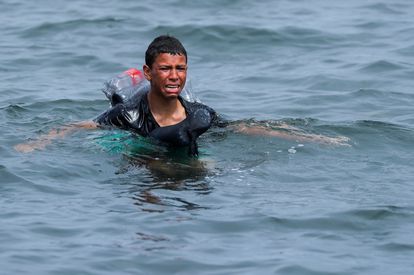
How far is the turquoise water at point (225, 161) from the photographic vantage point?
259 inches

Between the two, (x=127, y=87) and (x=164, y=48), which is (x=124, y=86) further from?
(x=164, y=48)

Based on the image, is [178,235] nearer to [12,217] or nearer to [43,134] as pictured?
[12,217]

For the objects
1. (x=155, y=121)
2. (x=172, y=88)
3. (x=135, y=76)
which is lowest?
(x=155, y=121)

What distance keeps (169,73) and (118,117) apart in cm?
60

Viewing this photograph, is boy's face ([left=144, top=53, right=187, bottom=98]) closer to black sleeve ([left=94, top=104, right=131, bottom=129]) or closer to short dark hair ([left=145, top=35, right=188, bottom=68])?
short dark hair ([left=145, top=35, right=188, bottom=68])

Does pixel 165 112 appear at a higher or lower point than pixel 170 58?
lower

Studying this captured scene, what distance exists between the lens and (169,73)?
8.32m

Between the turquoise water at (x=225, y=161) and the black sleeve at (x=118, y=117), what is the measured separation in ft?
0.32

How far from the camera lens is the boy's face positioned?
8.32 m

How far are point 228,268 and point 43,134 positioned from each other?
128 inches

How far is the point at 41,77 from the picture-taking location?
1210cm

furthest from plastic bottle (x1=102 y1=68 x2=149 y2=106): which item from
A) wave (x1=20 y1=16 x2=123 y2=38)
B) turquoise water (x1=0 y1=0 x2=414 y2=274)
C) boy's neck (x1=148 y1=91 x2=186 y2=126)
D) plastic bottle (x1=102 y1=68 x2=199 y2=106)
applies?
wave (x1=20 y1=16 x2=123 y2=38)

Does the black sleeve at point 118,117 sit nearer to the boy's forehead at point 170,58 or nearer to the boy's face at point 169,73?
the boy's face at point 169,73

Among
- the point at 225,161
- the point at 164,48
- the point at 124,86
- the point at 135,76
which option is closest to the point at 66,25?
the point at 135,76
